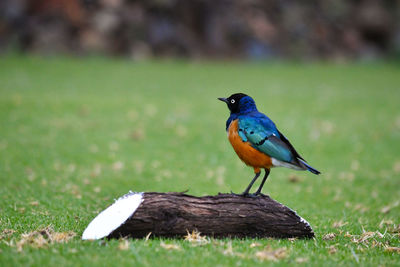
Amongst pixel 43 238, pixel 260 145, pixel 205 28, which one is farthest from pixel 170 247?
pixel 205 28

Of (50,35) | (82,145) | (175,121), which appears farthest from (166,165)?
(50,35)

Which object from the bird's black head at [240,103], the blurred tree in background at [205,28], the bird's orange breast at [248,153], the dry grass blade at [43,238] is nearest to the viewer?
the dry grass blade at [43,238]

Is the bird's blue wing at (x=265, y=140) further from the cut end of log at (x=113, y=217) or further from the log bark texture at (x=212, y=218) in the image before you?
the cut end of log at (x=113, y=217)

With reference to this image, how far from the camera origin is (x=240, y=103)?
5645 millimetres

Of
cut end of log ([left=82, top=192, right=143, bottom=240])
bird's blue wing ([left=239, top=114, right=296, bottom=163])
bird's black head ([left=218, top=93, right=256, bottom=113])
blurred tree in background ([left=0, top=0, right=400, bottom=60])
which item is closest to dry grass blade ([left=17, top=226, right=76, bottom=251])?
→ cut end of log ([left=82, top=192, right=143, bottom=240])

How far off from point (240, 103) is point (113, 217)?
189cm

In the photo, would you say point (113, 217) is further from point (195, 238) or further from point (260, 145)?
point (260, 145)

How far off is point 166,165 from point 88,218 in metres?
4.37

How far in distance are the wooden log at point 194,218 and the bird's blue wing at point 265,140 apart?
0.56 metres

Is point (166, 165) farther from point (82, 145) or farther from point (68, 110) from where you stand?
point (68, 110)

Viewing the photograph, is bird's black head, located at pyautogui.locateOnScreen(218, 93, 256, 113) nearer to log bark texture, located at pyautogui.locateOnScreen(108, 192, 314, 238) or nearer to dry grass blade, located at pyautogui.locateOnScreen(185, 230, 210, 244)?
log bark texture, located at pyautogui.locateOnScreen(108, 192, 314, 238)

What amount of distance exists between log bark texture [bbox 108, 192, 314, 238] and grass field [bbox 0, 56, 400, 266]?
6.3 inches

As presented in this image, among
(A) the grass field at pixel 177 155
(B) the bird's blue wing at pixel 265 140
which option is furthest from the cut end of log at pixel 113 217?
(B) the bird's blue wing at pixel 265 140

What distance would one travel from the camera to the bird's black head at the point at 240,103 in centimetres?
562
